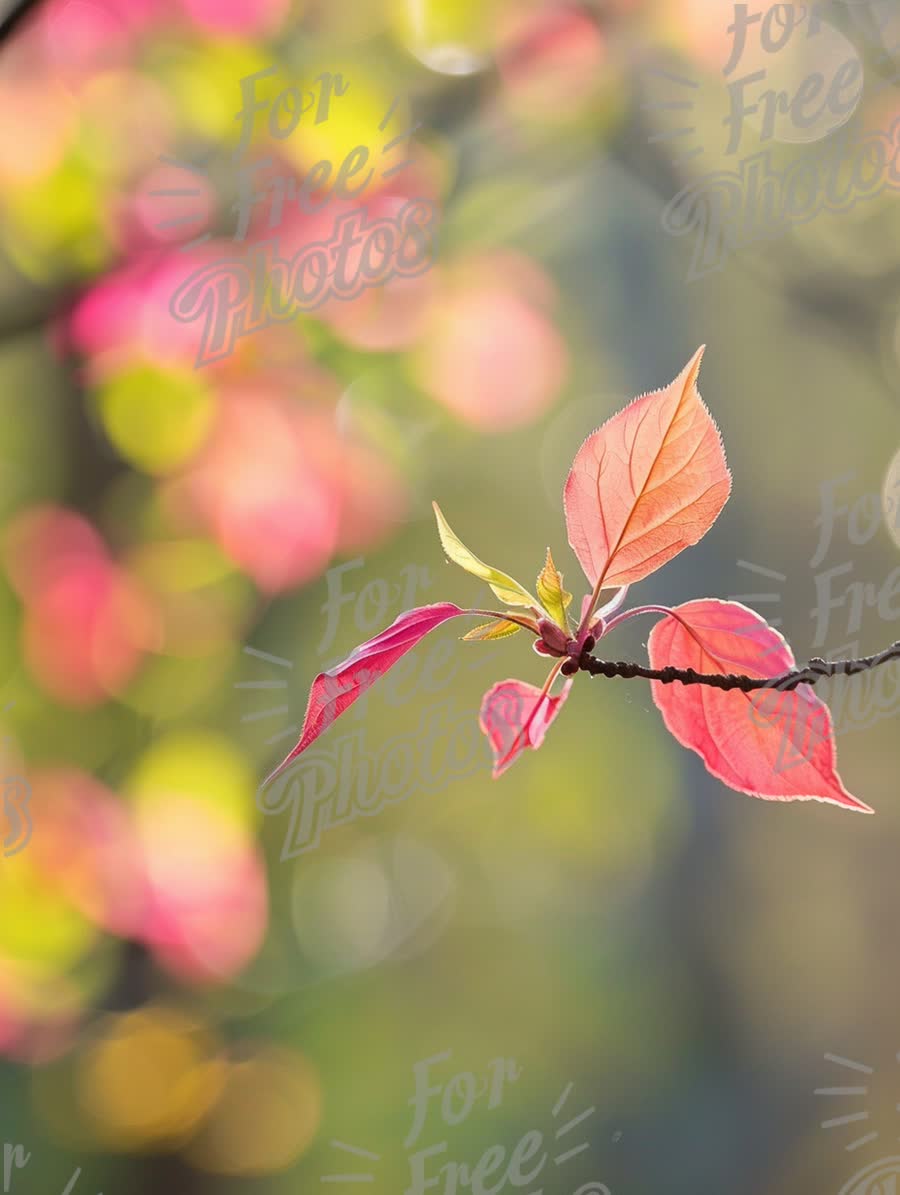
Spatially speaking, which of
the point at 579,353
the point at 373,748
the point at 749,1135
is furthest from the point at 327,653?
the point at 749,1135

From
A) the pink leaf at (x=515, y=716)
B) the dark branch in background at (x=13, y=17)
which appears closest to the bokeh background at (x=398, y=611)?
the dark branch in background at (x=13, y=17)

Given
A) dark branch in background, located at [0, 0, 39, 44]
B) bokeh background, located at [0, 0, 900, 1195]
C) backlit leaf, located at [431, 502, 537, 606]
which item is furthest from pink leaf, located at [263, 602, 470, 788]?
bokeh background, located at [0, 0, 900, 1195]

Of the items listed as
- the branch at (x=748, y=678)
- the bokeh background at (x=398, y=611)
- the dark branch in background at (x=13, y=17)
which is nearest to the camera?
the branch at (x=748, y=678)

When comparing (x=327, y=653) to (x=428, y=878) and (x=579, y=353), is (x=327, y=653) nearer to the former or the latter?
(x=428, y=878)

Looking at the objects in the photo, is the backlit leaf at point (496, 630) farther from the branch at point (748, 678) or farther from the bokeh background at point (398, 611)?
the bokeh background at point (398, 611)

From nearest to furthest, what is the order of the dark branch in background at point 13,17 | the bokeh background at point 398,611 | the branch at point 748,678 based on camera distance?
the branch at point 748,678 → the dark branch in background at point 13,17 → the bokeh background at point 398,611

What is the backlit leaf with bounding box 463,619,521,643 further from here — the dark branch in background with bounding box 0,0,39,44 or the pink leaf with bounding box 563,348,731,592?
the dark branch in background with bounding box 0,0,39,44
